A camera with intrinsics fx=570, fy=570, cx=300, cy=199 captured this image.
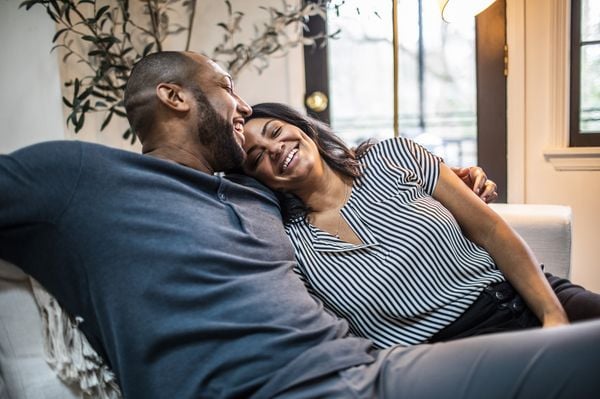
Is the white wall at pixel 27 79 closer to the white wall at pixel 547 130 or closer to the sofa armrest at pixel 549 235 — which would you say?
the sofa armrest at pixel 549 235

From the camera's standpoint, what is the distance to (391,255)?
123 cm

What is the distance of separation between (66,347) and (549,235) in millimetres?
1289

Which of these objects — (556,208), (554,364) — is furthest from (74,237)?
(556,208)

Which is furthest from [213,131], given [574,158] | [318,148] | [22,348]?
[574,158]

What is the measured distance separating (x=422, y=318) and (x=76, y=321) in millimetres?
699

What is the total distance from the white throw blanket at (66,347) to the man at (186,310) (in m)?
0.02

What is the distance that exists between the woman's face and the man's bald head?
0.19m

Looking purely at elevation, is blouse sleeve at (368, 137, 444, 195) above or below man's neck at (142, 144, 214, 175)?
below

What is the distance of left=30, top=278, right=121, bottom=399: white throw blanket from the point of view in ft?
3.15

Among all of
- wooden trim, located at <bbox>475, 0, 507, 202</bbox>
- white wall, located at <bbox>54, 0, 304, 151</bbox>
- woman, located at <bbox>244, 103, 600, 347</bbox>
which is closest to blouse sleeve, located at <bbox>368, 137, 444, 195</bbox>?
woman, located at <bbox>244, 103, 600, 347</bbox>

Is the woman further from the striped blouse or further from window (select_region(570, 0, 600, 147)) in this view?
window (select_region(570, 0, 600, 147))

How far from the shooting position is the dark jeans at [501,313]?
1242 mm

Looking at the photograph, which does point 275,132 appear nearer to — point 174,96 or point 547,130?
point 174,96

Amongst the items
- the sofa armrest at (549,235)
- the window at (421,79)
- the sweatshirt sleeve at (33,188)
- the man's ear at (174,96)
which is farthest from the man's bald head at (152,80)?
the window at (421,79)
